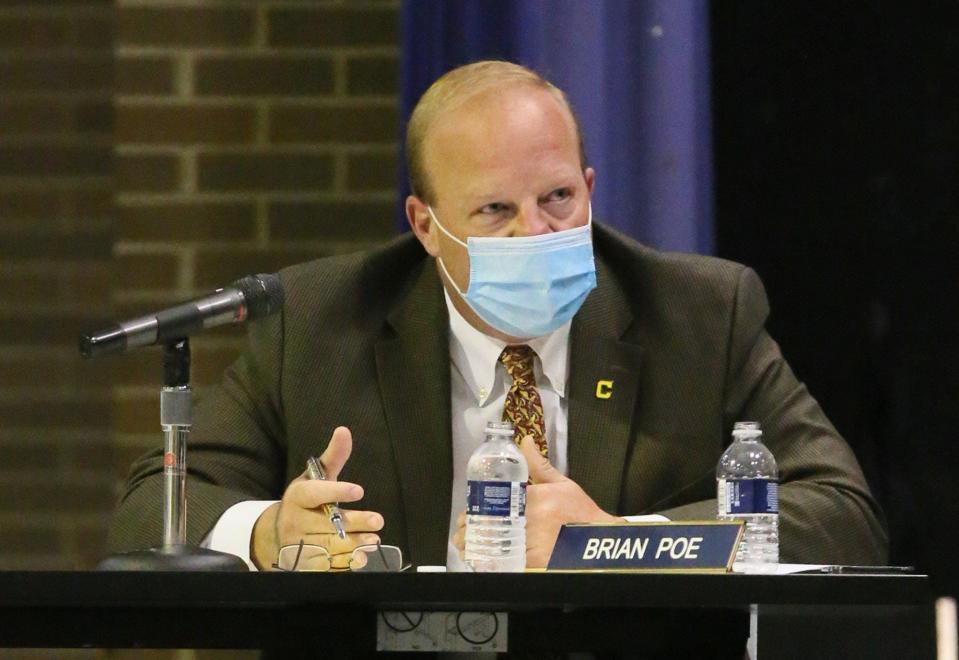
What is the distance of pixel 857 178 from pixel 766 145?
21 cm

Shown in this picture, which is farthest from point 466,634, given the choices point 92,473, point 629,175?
point 92,473

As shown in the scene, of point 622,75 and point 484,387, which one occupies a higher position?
point 622,75

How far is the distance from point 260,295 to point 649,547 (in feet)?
1.86

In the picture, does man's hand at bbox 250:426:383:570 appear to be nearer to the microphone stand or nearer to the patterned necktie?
the microphone stand

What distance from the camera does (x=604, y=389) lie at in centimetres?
251

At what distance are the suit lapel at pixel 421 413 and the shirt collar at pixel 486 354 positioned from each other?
3cm

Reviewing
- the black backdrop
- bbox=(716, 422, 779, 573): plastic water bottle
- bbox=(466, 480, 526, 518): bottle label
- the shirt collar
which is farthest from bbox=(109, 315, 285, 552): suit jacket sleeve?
the black backdrop

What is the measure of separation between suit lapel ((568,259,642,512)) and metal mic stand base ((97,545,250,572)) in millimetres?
794

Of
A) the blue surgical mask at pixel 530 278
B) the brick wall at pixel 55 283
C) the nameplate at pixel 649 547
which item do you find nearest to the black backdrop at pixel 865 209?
the blue surgical mask at pixel 530 278

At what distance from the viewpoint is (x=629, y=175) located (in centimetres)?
311

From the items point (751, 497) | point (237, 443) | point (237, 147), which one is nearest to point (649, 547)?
point (751, 497)

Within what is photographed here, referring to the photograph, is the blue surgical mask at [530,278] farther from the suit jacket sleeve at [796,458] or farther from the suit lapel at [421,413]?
the suit jacket sleeve at [796,458]

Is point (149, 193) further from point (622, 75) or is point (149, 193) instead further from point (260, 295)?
point (260, 295)

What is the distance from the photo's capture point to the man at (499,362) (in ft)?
8.01
